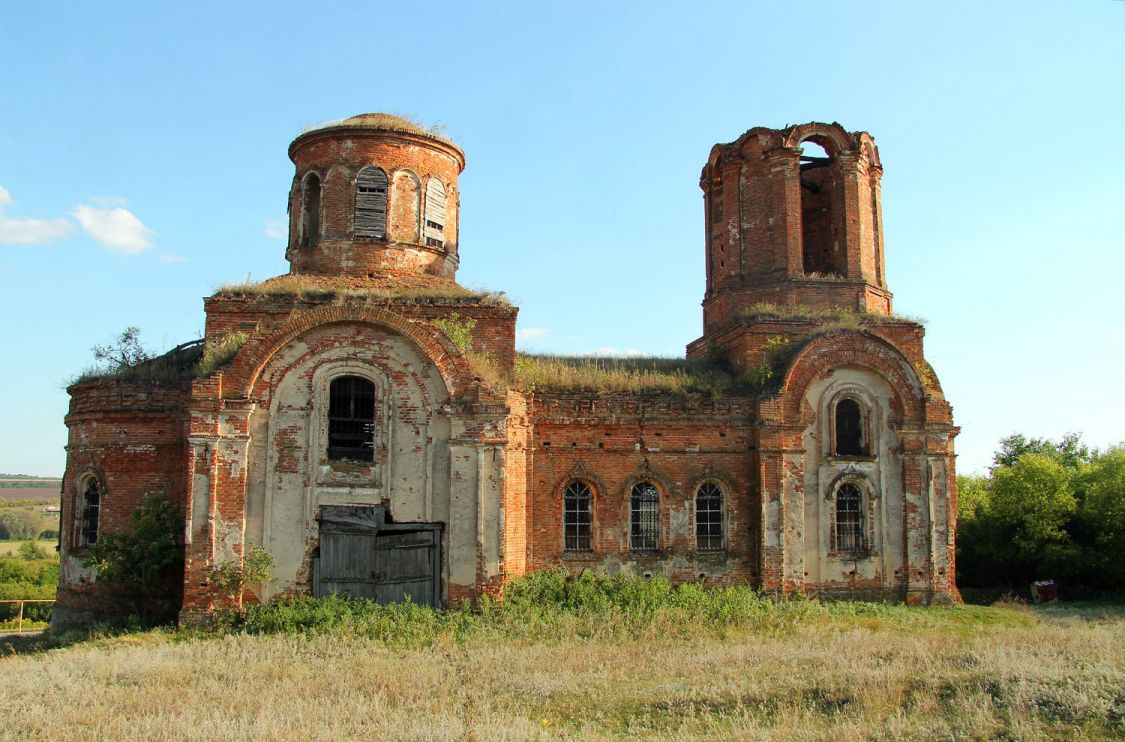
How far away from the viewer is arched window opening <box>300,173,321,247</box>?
18.6m

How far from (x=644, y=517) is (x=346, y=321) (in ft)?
21.6

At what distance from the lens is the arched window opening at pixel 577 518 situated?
55.7 ft

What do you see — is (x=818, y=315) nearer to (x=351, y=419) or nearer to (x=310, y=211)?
(x=351, y=419)

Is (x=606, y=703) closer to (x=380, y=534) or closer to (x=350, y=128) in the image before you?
(x=380, y=534)

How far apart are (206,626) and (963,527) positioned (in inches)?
686

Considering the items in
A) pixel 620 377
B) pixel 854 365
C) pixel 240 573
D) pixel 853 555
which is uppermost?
pixel 854 365

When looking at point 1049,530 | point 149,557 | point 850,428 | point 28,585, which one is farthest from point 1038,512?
point 28,585

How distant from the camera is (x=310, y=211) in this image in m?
18.8

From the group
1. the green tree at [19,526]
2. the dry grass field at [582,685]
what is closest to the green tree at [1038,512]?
the dry grass field at [582,685]

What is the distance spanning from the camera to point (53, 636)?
1541 cm

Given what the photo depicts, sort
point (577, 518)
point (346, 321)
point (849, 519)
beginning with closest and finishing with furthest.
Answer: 1. point (346, 321)
2. point (577, 518)
3. point (849, 519)

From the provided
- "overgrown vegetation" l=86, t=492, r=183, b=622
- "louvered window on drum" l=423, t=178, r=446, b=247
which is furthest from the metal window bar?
"louvered window on drum" l=423, t=178, r=446, b=247

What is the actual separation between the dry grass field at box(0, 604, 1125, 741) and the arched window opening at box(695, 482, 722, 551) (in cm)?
283

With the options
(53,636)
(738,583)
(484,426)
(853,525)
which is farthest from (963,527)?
(53,636)
